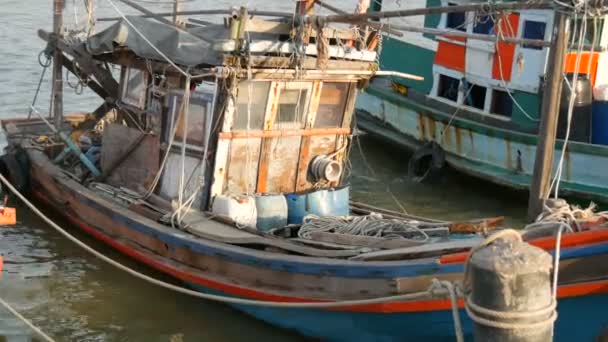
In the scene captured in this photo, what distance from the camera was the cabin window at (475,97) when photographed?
1670 centimetres

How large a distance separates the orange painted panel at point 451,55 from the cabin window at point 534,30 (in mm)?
1234

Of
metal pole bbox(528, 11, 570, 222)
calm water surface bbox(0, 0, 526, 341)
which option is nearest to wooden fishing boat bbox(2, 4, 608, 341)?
calm water surface bbox(0, 0, 526, 341)

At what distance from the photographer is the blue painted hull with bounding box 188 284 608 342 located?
7.23 m

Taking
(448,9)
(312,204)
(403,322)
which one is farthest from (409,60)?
(403,322)

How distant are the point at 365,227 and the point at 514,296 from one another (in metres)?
4.58

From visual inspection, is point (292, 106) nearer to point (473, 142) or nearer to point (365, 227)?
point (365, 227)

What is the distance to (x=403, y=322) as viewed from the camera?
817cm

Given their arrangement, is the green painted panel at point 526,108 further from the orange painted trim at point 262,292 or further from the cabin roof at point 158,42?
the orange painted trim at point 262,292

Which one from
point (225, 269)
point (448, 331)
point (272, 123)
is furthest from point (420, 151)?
point (448, 331)

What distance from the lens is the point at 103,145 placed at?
38.4 ft

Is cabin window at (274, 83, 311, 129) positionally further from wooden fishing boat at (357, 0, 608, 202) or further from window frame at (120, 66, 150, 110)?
wooden fishing boat at (357, 0, 608, 202)

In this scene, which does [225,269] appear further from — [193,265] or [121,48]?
[121,48]

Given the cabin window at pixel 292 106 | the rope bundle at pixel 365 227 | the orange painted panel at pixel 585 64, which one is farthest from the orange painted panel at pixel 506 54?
the rope bundle at pixel 365 227

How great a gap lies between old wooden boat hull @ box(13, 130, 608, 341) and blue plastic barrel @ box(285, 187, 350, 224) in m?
1.27
